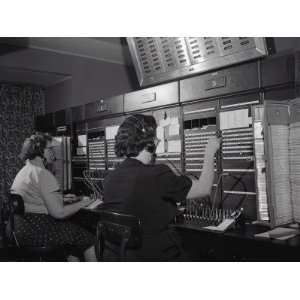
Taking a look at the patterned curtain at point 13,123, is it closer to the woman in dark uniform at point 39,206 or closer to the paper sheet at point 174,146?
the woman in dark uniform at point 39,206

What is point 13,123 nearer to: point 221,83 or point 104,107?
point 104,107


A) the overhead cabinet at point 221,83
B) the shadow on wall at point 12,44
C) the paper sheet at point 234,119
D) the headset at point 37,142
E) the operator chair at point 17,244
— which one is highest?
the shadow on wall at point 12,44

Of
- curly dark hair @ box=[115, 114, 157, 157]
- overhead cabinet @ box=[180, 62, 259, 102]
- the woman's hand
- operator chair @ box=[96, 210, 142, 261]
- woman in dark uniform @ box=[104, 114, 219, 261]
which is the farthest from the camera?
the woman's hand

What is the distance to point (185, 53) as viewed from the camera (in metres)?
2.55

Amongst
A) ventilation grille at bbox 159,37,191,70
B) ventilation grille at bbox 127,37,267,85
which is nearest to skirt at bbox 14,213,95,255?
ventilation grille at bbox 127,37,267,85

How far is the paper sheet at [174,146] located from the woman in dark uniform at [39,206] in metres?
0.86

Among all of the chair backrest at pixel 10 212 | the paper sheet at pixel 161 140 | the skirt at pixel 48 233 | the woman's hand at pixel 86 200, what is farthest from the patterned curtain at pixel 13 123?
the paper sheet at pixel 161 140

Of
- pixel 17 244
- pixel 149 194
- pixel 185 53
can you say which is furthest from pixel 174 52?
pixel 17 244

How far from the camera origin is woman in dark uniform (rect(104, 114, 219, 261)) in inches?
65.5

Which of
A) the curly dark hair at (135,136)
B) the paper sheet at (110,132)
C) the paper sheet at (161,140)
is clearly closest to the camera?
the curly dark hair at (135,136)

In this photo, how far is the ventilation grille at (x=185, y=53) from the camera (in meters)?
2.20

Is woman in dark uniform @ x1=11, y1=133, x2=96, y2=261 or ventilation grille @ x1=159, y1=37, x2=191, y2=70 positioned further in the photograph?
ventilation grille @ x1=159, y1=37, x2=191, y2=70

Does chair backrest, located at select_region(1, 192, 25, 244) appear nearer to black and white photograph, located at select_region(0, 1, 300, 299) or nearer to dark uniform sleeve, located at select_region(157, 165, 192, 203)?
black and white photograph, located at select_region(0, 1, 300, 299)

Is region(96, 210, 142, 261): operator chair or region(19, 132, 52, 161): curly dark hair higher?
region(19, 132, 52, 161): curly dark hair
